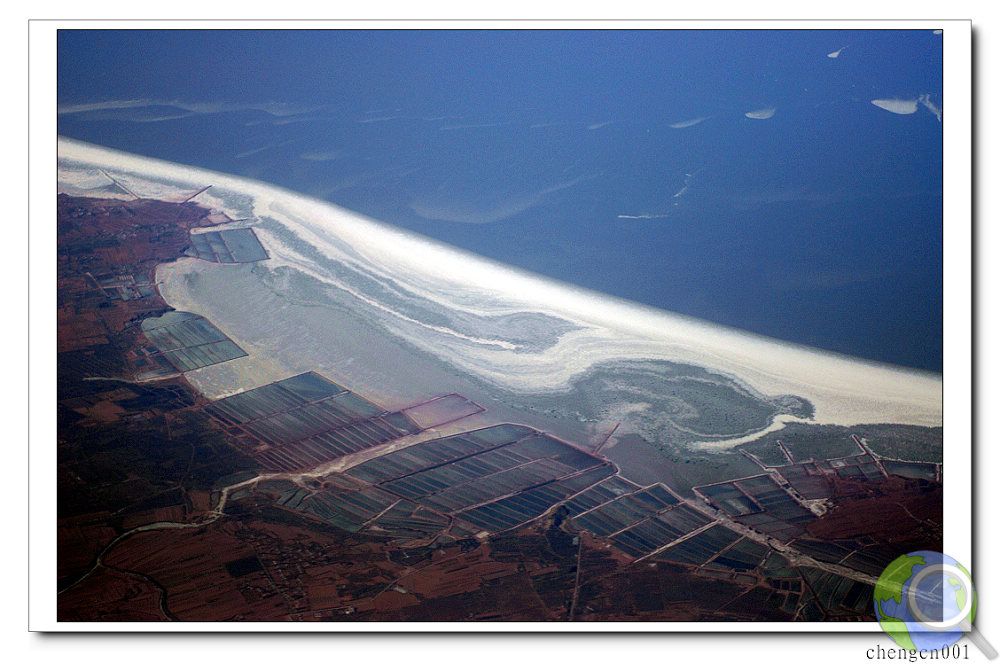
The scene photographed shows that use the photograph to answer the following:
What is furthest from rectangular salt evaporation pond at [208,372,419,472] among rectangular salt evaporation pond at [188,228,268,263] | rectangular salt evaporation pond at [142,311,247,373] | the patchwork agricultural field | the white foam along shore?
rectangular salt evaporation pond at [188,228,268,263]

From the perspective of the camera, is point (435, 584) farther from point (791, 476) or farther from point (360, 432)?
point (791, 476)

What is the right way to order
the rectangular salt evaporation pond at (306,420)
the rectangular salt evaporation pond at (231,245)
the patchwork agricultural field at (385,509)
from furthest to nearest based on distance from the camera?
1. the rectangular salt evaporation pond at (231,245)
2. the rectangular salt evaporation pond at (306,420)
3. the patchwork agricultural field at (385,509)

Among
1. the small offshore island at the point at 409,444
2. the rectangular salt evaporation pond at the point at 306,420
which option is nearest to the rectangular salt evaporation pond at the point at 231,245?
the small offshore island at the point at 409,444

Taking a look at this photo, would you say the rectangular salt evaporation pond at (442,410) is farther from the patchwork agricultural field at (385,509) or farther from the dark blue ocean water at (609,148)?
the dark blue ocean water at (609,148)

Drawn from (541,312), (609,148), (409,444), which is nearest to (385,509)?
(409,444)

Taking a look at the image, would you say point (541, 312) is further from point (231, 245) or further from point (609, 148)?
point (231, 245)

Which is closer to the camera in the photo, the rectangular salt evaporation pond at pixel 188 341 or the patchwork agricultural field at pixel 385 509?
the patchwork agricultural field at pixel 385 509

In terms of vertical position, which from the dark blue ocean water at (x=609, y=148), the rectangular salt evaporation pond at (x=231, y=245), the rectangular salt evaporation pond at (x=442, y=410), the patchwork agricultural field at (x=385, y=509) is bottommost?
the patchwork agricultural field at (x=385, y=509)
